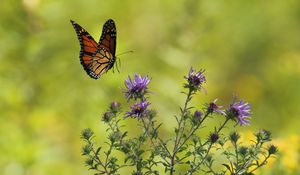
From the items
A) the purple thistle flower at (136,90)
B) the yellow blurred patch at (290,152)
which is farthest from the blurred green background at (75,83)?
the purple thistle flower at (136,90)

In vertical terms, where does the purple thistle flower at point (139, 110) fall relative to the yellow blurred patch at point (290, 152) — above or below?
below

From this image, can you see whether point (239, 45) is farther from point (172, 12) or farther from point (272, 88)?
point (172, 12)

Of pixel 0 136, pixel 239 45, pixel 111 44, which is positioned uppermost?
pixel 239 45

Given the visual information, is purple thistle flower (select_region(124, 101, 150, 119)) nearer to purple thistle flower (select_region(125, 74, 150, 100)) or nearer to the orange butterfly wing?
purple thistle flower (select_region(125, 74, 150, 100))

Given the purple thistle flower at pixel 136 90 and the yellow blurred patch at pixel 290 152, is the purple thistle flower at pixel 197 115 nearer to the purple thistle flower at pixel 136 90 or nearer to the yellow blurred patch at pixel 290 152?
the purple thistle flower at pixel 136 90

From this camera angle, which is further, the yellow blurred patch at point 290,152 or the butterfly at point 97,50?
the yellow blurred patch at point 290,152

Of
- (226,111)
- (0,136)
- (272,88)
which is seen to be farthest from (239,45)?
(226,111)

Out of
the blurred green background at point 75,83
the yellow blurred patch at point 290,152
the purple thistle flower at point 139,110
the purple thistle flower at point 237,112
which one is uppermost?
the blurred green background at point 75,83

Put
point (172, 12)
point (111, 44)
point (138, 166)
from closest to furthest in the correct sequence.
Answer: point (138, 166)
point (111, 44)
point (172, 12)
